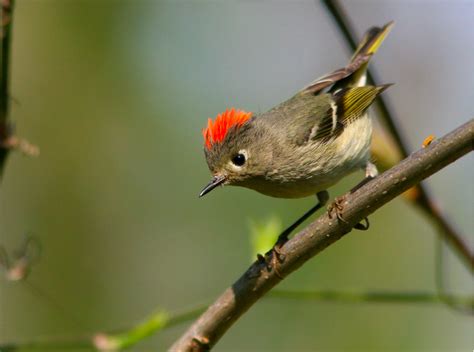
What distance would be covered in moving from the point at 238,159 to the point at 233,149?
0.06 m

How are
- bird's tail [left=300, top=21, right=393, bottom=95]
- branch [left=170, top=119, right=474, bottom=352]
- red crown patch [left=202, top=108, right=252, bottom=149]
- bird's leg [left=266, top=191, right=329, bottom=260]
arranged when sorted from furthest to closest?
bird's tail [left=300, top=21, right=393, bottom=95]
red crown patch [left=202, top=108, right=252, bottom=149]
bird's leg [left=266, top=191, right=329, bottom=260]
branch [left=170, top=119, right=474, bottom=352]

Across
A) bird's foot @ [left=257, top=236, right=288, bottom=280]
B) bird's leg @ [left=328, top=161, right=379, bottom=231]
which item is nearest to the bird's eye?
bird's leg @ [left=328, top=161, right=379, bottom=231]

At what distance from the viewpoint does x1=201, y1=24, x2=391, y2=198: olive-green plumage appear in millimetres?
2924

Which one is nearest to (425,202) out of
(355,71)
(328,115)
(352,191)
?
(352,191)

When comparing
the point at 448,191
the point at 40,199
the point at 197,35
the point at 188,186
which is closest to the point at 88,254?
the point at 40,199

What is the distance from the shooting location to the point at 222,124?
9.40 ft

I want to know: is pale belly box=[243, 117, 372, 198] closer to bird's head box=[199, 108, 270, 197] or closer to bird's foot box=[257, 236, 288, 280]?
bird's head box=[199, 108, 270, 197]

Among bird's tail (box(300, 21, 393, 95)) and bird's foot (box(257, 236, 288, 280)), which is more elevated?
bird's foot (box(257, 236, 288, 280))

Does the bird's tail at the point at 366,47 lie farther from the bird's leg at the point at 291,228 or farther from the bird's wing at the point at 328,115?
the bird's leg at the point at 291,228

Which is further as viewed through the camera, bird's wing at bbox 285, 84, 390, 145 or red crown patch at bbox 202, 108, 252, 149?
bird's wing at bbox 285, 84, 390, 145

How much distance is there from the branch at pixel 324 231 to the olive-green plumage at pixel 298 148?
0.83 meters

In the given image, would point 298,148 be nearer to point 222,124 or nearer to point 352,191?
point 222,124

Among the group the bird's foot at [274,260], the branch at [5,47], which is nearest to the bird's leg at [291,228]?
the bird's foot at [274,260]

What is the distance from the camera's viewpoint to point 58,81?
6.40m
